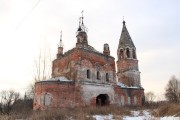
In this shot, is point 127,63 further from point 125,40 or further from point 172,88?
point 172,88

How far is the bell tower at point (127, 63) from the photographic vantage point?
105ft

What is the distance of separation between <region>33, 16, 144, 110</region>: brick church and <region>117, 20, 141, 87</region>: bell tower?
298 mm

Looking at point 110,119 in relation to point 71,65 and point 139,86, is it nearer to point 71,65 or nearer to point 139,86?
point 71,65

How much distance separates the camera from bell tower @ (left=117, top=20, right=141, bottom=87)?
31.9 m

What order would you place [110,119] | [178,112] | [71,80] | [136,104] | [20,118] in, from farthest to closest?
1. [136,104]
2. [71,80]
3. [20,118]
4. [110,119]
5. [178,112]

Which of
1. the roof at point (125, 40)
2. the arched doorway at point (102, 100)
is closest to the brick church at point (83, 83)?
the arched doorway at point (102, 100)

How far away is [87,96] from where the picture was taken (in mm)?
23062

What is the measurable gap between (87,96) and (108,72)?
4.68 m

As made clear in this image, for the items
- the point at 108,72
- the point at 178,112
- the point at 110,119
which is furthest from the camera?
the point at 108,72

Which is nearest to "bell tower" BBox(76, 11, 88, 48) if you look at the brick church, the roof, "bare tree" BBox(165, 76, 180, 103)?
the brick church

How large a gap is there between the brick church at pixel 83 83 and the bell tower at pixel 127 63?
298 millimetres

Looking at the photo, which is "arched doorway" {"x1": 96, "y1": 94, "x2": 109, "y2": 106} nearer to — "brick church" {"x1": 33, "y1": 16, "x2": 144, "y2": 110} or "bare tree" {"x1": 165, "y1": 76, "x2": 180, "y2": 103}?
"brick church" {"x1": 33, "y1": 16, "x2": 144, "y2": 110}

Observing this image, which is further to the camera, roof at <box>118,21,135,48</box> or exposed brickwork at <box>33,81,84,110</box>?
roof at <box>118,21,135,48</box>

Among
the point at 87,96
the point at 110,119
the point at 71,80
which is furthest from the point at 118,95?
the point at 110,119
